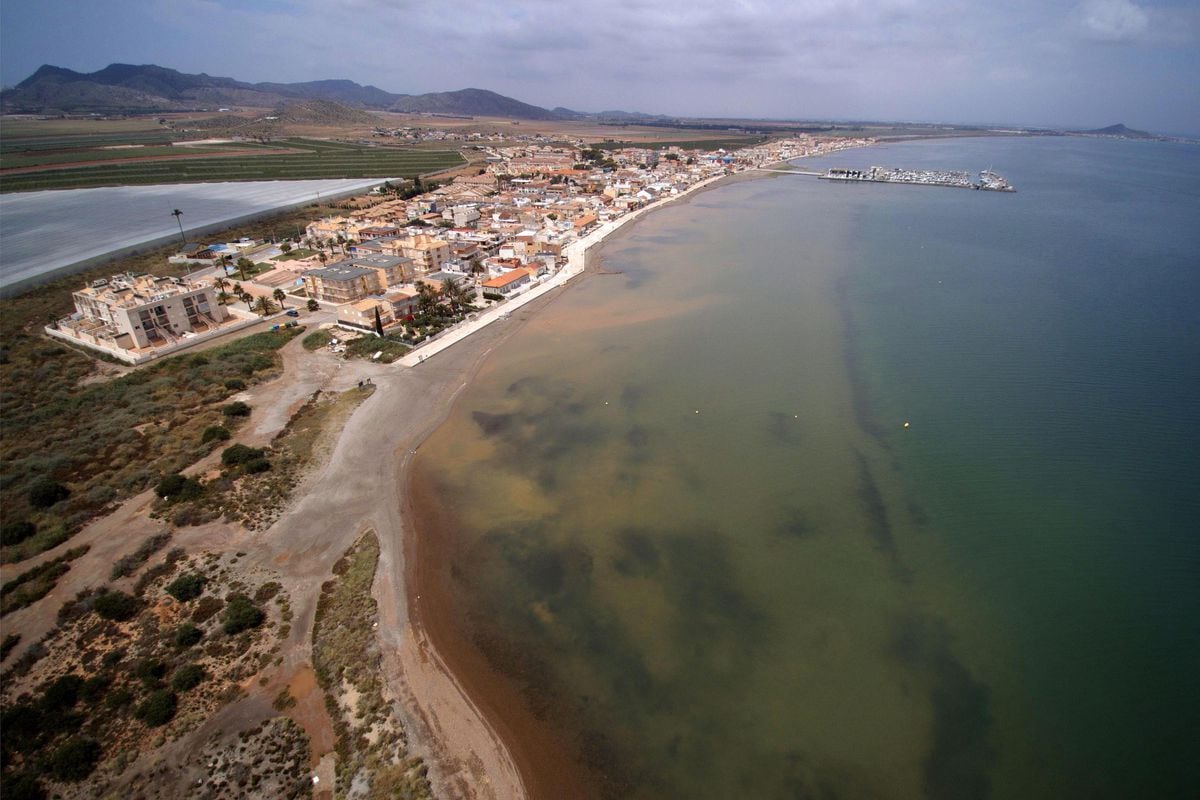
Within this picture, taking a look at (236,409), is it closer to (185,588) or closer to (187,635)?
(185,588)

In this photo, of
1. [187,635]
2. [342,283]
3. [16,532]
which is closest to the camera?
[187,635]

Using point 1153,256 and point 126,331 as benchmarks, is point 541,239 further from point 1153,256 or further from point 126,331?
point 1153,256

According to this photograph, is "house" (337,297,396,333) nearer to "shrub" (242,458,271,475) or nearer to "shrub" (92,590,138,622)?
"shrub" (242,458,271,475)

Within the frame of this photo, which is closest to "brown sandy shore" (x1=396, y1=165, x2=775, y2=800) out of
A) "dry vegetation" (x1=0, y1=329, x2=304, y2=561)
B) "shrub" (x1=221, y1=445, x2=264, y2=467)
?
"shrub" (x1=221, y1=445, x2=264, y2=467)

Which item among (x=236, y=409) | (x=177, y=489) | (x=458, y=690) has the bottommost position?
(x=458, y=690)

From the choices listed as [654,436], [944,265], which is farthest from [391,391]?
[944,265]

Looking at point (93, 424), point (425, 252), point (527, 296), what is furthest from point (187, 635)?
point (425, 252)
